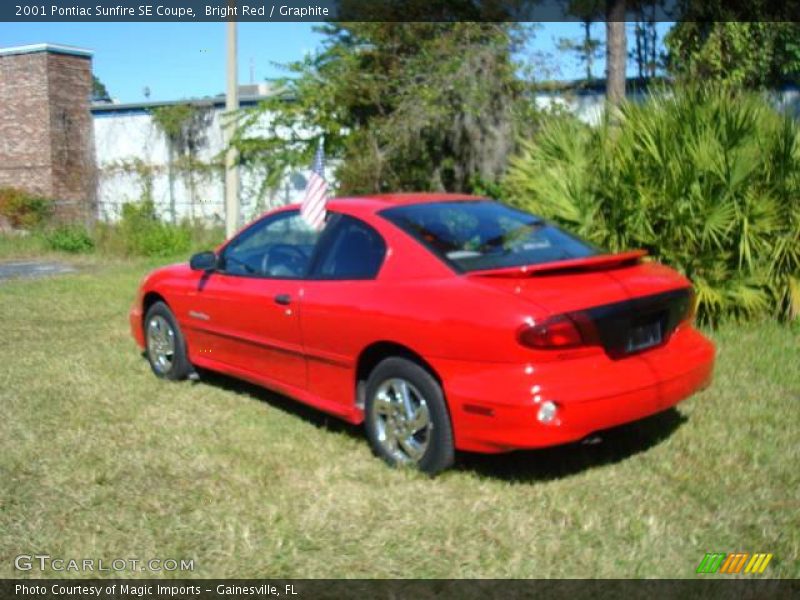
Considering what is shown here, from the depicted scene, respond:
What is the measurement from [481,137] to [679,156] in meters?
5.36

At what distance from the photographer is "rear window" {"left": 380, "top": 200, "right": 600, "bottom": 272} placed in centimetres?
481

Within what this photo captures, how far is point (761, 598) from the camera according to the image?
340 centimetres

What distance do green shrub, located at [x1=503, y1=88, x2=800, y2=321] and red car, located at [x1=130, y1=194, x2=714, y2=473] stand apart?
2994mm

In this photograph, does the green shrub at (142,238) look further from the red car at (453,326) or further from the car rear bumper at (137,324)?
the red car at (453,326)

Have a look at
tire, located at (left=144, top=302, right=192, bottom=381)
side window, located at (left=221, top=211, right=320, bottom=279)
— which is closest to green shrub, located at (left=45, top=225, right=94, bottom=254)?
tire, located at (left=144, top=302, right=192, bottom=381)

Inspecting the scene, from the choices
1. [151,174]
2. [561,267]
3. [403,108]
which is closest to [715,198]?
[561,267]

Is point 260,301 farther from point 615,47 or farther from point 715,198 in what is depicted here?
point 615,47

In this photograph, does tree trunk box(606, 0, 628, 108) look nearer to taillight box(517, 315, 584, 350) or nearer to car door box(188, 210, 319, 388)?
car door box(188, 210, 319, 388)

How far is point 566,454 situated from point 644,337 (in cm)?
91

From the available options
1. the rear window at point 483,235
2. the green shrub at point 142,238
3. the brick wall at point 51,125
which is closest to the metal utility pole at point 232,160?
the green shrub at point 142,238

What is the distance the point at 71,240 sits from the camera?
19.1m

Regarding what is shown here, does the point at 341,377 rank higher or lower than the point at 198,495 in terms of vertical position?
higher

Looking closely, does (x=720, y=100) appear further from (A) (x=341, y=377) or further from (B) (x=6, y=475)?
(B) (x=6, y=475)

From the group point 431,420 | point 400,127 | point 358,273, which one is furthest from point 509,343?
point 400,127
